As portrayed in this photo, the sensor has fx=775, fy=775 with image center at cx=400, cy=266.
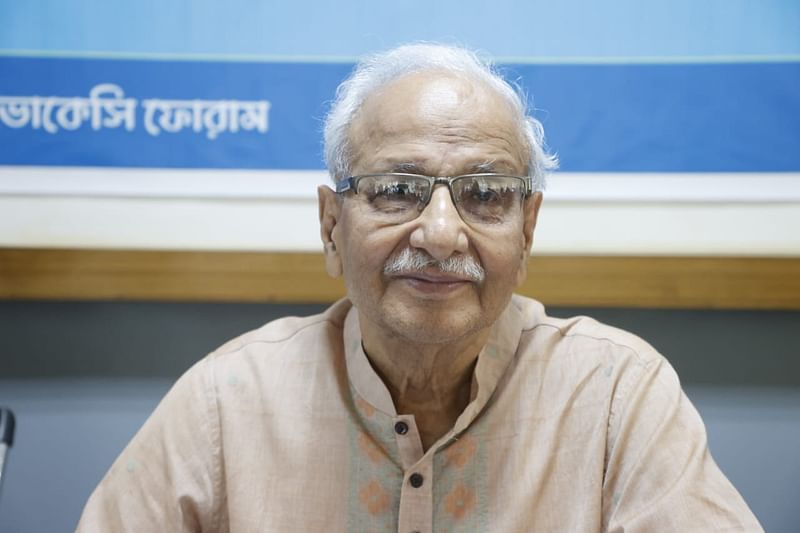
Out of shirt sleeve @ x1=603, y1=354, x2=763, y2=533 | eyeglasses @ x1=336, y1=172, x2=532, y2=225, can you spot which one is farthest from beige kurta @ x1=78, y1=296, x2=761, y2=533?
eyeglasses @ x1=336, y1=172, x2=532, y2=225

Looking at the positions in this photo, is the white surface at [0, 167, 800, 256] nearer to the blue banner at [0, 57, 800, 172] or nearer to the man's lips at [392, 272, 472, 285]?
the blue banner at [0, 57, 800, 172]

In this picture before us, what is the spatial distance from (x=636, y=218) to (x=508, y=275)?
581 millimetres

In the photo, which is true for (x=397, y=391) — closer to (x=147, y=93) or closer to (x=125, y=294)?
(x=125, y=294)

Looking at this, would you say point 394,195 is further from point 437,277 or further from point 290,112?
point 290,112

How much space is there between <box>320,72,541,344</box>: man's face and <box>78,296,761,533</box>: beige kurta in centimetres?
16

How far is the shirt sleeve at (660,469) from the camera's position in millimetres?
1008

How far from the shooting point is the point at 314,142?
1566 mm

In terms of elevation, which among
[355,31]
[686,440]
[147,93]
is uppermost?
[355,31]

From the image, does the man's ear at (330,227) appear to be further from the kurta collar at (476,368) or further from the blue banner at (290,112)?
the blue banner at (290,112)

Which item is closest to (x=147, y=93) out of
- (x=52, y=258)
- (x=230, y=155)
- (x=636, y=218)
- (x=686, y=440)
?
(x=230, y=155)

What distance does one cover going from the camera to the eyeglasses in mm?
1030

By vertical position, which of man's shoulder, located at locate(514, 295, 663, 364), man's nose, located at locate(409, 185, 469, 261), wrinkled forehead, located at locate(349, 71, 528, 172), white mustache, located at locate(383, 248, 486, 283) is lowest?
man's shoulder, located at locate(514, 295, 663, 364)

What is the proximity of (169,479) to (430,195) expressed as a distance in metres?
0.57

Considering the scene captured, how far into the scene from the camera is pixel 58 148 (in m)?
1.55
